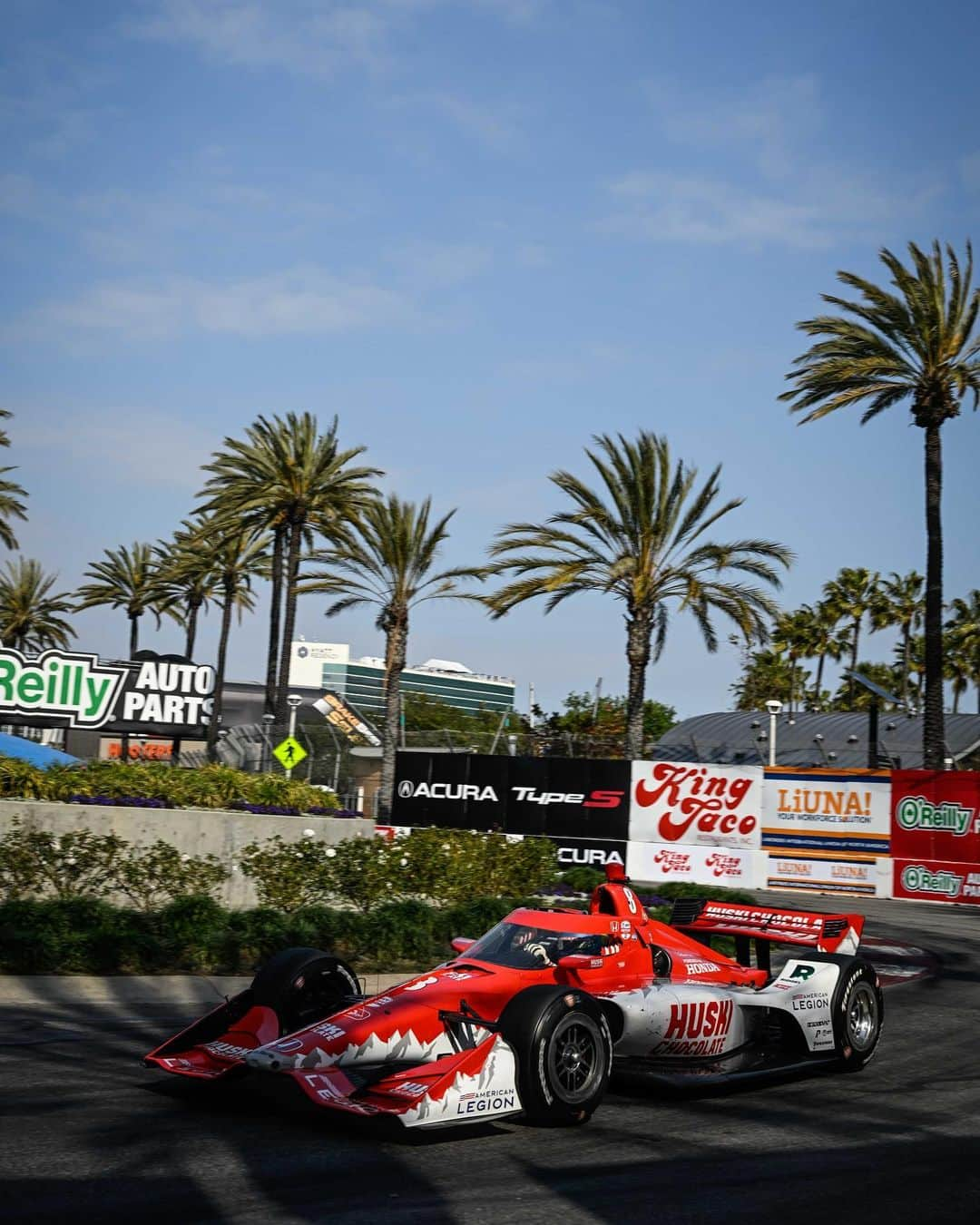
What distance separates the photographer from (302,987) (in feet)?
28.1

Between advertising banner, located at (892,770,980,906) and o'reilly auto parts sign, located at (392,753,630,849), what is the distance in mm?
5927

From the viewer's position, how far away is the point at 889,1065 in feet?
33.8

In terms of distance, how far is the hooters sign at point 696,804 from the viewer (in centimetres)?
2825

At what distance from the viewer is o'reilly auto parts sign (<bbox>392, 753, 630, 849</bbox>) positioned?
2953 cm

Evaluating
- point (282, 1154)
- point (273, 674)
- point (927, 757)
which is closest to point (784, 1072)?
point (282, 1154)

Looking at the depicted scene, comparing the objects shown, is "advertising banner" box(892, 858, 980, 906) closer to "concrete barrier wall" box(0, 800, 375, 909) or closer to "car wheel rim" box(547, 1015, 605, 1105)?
"concrete barrier wall" box(0, 800, 375, 909)

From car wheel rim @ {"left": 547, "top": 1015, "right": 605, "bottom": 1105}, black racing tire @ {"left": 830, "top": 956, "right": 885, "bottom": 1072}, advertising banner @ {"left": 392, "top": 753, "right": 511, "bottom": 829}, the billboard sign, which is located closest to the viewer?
car wheel rim @ {"left": 547, "top": 1015, "right": 605, "bottom": 1105}

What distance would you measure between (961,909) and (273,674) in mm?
26722

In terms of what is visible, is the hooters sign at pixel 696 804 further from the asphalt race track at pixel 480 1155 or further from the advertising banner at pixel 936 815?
the asphalt race track at pixel 480 1155

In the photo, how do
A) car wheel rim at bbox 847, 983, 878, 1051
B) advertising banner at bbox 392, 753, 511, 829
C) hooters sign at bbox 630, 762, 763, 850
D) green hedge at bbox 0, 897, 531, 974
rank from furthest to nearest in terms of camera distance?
advertising banner at bbox 392, 753, 511, 829
hooters sign at bbox 630, 762, 763, 850
green hedge at bbox 0, 897, 531, 974
car wheel rim at bbox 847, 983, 878, 1051

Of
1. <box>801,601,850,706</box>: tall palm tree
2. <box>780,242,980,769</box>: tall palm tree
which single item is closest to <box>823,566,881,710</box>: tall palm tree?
<box>801,601,850,706</box>: tall palm tree

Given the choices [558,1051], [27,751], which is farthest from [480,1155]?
[27,751]

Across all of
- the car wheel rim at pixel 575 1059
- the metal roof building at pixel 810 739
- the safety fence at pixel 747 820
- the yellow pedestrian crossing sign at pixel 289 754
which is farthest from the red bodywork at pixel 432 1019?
the metal roof building at pixel 810 739

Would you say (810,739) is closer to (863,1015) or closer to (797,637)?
(797,637)
